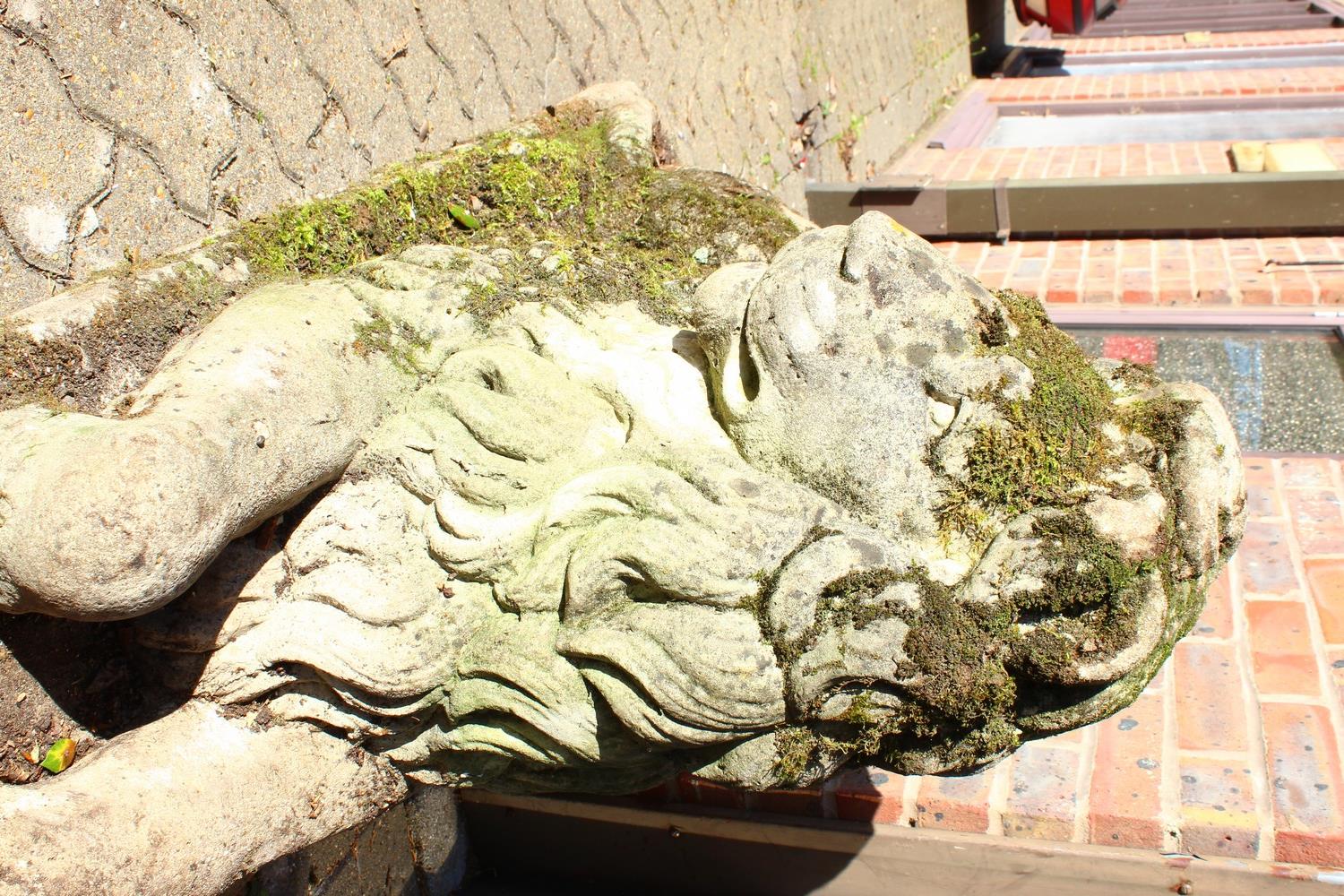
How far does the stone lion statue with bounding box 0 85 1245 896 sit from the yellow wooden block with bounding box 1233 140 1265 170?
5405mm

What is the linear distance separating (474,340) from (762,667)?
0.74m

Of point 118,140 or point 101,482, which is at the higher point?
point 118,140

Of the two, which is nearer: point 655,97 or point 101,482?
point 101,482

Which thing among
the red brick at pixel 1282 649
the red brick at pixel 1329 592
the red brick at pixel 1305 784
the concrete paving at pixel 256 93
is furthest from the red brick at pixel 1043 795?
the concrete paving at pixel 256 93

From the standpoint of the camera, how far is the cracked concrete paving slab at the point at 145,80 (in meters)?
1.88

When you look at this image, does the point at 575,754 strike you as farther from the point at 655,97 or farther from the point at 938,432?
the point at 655,97

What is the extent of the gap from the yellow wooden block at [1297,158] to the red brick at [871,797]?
4.54 metres

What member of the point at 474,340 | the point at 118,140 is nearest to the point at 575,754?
the point at 474,340

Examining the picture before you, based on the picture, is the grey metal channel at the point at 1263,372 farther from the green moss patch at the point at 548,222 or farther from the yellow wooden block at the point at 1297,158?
the green moss patch at the point at 548,222

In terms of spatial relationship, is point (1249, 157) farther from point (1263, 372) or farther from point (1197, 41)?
point (1197, 41)

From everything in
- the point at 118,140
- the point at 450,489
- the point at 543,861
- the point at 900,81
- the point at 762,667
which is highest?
the point at 118,140

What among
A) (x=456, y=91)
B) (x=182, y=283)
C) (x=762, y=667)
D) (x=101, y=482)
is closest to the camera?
(x=101, y=482)

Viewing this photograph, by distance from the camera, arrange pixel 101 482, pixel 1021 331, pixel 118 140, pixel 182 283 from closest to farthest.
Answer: pixel 101 482 < pixel 1021 331 < pixel 182 283 < pixel 118 140

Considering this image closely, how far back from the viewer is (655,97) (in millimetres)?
4516
